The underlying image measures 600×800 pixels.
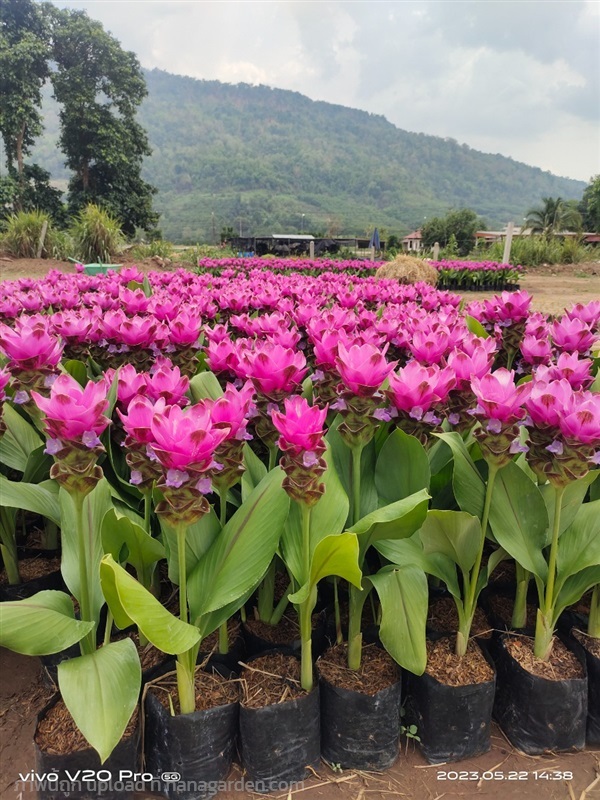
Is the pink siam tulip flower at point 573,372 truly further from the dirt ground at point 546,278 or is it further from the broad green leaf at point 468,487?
the dirt ground at point 546,278

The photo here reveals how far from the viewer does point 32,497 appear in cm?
176

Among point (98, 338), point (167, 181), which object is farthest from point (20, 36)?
point (167, 181)

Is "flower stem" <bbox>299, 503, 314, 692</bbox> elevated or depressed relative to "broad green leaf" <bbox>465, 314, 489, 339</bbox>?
depressed

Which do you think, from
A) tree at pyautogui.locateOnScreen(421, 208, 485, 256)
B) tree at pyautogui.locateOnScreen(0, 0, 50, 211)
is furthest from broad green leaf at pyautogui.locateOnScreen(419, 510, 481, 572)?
tree at pyautogui.locateOnScreen(421, 208, 485, 256)

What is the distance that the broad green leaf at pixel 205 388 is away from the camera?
211cm

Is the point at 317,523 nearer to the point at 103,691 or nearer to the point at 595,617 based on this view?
the point at 103,691

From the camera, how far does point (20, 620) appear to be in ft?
4.42

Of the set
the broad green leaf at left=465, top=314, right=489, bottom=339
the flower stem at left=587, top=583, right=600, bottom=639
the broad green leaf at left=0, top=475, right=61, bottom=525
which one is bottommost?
the flower stem at left=587, top=583, right=600, bottom=639

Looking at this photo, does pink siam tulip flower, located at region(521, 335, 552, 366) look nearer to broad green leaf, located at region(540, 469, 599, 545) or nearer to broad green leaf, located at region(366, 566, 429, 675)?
broad green leaf, located at region(540, 469, 599, 545)

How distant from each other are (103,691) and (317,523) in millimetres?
709

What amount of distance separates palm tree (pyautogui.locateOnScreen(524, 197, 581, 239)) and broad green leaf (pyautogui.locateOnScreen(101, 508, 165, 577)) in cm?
5500

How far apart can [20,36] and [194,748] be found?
128ft

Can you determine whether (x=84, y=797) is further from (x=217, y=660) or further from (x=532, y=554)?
(x=532, y=554)

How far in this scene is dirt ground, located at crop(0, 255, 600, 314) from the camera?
15.8 meters
